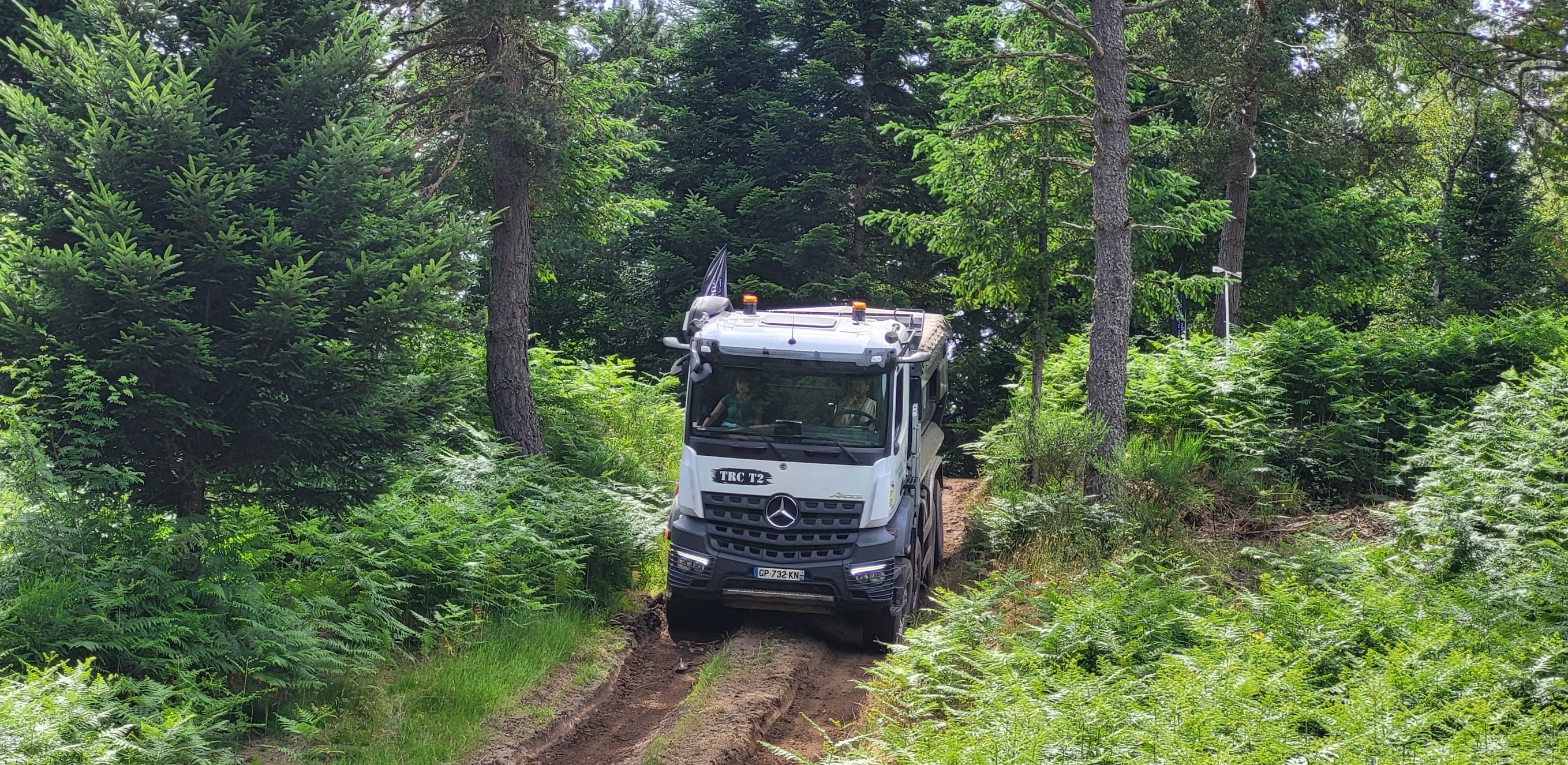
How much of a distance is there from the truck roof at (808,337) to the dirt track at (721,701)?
2.85m

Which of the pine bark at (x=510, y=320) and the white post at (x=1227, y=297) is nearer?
the pine bark at (x=510, y=320)

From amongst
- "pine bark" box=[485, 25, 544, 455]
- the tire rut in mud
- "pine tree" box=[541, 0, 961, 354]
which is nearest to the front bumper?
the tire rut in mud

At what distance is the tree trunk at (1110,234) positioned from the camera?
518 inches

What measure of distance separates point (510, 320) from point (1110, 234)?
781 cm

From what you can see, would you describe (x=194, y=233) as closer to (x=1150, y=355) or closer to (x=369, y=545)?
(x=369, y=545)

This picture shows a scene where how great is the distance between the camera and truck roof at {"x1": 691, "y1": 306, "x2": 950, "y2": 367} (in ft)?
34.1

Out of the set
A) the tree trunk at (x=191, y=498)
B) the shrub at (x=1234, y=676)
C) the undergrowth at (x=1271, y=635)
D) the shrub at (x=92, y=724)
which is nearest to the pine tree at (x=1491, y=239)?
the undergrowth at (x=1271, y=635)

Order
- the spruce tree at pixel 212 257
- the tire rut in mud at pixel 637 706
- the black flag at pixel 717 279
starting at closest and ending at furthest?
the spruce tree at pixel 212 257
the tire rut in mud at pixel 637 706
the black flag at pixel 717 279

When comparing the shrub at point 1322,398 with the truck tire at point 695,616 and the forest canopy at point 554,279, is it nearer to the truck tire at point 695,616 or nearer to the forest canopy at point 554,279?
the forest canopy at point 554,279

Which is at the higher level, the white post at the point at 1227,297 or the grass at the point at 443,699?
the white post at the point at 1227,297

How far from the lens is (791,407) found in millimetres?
10570

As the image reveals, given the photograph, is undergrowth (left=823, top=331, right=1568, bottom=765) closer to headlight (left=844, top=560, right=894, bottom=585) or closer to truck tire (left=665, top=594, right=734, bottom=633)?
headlight (left=844, top=560, right=894, bottom=585)

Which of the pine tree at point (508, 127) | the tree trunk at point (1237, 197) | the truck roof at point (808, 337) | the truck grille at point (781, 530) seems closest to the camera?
the truck grille at point (781, 530)

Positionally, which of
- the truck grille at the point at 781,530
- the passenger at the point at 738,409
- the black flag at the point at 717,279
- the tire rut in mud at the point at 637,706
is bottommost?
the tire rut in mud at the point at 637,706
